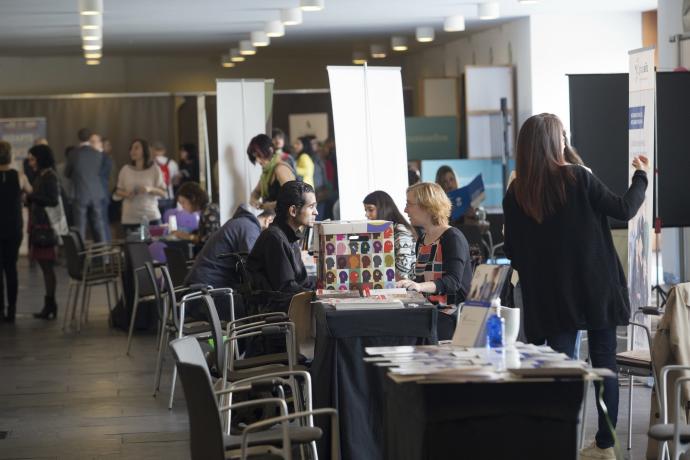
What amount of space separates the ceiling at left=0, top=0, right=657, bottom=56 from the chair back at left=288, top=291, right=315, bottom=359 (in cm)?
711

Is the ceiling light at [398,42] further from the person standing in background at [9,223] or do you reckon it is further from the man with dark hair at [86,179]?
the person standing in background at [9,223]

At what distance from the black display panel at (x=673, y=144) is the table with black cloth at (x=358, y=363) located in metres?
3.50

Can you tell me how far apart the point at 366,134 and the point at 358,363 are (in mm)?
4303

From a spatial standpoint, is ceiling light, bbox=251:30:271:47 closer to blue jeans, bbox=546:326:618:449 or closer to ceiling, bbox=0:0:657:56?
ceiling, bbox=0:0:657:56

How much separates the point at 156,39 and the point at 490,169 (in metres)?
5.28

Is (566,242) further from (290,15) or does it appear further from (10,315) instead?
(290,15)

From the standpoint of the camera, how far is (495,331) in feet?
11.9

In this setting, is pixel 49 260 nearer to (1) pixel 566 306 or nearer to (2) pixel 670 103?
(2) pixel 670 103

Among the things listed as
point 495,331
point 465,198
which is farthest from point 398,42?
point 495,331

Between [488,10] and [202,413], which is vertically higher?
[488,10]

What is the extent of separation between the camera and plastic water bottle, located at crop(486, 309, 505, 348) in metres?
3.63

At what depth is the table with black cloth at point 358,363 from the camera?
15.4 feet

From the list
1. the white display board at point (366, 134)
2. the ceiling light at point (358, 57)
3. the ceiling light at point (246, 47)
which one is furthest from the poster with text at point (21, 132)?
the white display board at point (366, 134)

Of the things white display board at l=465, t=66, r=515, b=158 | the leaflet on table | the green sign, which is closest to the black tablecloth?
the leaflet on table
